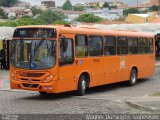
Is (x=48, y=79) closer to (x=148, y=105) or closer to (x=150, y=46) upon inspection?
(x=148, y=105)

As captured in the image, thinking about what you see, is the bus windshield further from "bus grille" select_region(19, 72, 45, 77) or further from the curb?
the curb

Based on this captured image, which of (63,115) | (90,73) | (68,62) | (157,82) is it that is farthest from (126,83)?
(63,115)

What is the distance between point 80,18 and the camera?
9919 centimetres

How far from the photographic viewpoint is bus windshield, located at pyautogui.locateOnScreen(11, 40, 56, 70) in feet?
52.4

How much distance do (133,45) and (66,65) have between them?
683 cm

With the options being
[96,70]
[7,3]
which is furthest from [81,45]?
[7,3]

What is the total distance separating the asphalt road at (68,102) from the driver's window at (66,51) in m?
1.31

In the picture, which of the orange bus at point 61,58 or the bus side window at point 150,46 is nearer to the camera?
the orange bus at point 61,58

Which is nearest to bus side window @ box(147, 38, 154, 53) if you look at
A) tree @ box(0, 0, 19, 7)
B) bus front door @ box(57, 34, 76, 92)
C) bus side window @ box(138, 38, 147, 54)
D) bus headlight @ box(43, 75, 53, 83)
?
bus side window @ box(138, 38, 147, 54)

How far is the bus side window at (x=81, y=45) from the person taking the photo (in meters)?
17.4

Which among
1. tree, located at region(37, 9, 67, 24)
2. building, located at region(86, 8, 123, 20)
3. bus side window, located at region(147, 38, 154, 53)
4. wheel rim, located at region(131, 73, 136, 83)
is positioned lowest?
building, located at region(86, 8, 123, 20)

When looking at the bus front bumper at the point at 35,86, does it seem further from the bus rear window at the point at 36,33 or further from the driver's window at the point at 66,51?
the bus rear window at the point at 36,33

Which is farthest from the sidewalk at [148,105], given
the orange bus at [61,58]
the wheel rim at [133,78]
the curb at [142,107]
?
the wheel rim at [133,78]

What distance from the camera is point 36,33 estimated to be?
1641 cm
